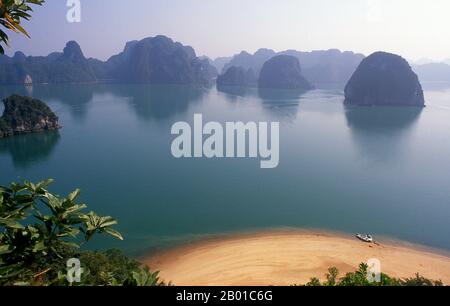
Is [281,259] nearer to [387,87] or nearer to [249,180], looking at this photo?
[249,180]

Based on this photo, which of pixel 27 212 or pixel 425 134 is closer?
pixel 27 212

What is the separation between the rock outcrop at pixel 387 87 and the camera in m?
128

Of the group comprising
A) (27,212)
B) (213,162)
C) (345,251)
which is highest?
(27,212)

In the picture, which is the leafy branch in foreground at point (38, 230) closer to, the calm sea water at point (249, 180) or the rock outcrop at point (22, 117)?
the calm sea water at point (249, 180)

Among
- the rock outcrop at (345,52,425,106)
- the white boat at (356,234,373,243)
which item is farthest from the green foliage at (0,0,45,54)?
the rock outcrop at (345,52,425,106)

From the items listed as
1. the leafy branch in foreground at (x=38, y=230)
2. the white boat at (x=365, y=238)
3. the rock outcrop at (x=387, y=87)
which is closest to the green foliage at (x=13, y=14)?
the leafy branch in foreground at (x=38, y=230)

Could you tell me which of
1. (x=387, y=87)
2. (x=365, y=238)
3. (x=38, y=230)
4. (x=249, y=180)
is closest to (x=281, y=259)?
(x=365, y=238)

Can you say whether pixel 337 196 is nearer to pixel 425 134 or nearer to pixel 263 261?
pixel 263 261

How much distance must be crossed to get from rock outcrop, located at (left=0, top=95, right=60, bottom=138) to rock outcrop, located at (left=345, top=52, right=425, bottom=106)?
109 meters

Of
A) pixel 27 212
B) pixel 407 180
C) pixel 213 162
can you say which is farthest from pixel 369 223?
pixel 27 212

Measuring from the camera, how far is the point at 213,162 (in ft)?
159

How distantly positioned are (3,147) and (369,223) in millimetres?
56605

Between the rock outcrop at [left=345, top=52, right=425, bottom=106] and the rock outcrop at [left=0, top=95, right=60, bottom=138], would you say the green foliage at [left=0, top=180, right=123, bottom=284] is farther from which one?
the rock outcrop at [left=345, top=52, right=425, bottom=106]

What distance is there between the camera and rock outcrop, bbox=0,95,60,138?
61125 millimetres
